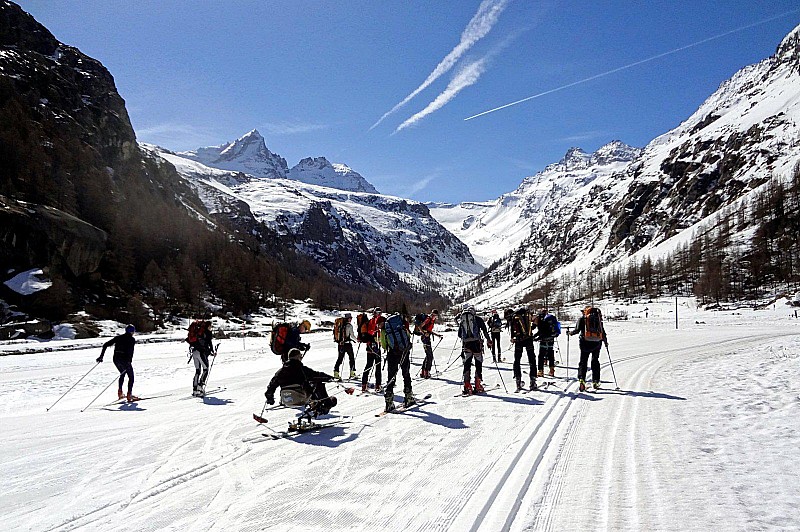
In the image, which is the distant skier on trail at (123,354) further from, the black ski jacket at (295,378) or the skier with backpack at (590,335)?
the skier with backpack at (590,335)

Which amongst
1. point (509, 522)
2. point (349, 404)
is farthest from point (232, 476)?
point (349, 404)

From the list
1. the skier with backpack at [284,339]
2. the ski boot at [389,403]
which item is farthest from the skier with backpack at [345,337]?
the ski boot at [389,403]

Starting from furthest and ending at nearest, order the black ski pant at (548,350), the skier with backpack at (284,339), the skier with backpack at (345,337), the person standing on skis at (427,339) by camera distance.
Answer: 1. the skier with backpack at (345,337)
2. the person standing on skis at (427,339)
3. the black ski pant at (548,350)
4. the skier with backpack at (284,339)

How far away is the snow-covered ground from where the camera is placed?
4832 millimetres

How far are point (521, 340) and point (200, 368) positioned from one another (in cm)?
901

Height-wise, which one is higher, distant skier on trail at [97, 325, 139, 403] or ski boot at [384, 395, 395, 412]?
distant skier on trail at [97, 325, 139, 403]

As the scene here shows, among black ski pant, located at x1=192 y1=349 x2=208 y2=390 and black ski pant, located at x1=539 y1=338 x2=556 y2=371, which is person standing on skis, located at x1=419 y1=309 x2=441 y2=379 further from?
black ski pant, located at x1=192 y1=349 x2=208 y2=390

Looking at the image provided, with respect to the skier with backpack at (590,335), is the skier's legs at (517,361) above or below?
below

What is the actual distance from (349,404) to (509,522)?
690 cm

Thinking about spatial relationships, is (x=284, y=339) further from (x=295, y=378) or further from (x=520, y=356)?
(x=520, y=356)

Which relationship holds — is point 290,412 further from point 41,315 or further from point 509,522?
point 41,315

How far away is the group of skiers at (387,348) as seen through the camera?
898 centimetres

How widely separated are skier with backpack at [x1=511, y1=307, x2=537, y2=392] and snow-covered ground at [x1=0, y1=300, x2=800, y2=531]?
3.65 ft

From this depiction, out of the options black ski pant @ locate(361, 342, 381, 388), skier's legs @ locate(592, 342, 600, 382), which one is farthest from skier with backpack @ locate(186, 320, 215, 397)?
skier's legs @ locate(592, 342, 600, 382)
